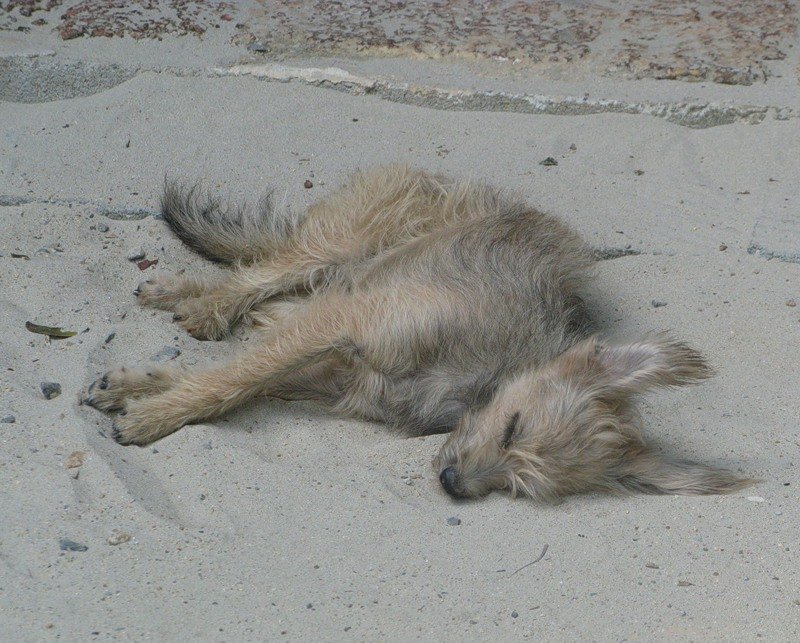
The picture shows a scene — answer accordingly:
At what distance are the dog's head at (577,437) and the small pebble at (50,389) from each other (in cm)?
153

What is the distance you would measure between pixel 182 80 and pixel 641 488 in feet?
13.6

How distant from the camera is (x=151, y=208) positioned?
209 inches

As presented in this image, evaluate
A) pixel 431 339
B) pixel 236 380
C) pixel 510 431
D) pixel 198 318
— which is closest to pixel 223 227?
pixel 198 318

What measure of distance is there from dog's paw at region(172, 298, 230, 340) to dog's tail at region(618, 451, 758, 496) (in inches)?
81.3

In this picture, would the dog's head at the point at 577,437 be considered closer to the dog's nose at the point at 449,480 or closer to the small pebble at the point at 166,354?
the dog's nose at the point at 449,480

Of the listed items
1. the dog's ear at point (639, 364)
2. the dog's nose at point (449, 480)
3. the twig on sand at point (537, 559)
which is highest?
the dog's ear at point (639, 364)

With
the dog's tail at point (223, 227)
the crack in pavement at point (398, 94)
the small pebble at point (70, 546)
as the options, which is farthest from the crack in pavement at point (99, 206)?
the small pebble at point (70, 546)

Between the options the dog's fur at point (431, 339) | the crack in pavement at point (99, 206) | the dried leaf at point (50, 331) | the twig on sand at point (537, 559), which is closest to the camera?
the twig on sand at point (537, 559)

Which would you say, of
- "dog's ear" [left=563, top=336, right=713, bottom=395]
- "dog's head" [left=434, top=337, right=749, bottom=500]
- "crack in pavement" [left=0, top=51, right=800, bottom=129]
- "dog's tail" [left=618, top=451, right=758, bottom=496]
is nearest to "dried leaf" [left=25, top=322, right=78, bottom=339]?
"dog's head" [left=434, top=337, right=749, bottom=500]

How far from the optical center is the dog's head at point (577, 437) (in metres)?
3.61

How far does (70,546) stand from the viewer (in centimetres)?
298

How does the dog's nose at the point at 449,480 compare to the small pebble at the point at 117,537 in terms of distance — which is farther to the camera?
the dog's nose at the point at 449,480

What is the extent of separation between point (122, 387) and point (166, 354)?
46 cm

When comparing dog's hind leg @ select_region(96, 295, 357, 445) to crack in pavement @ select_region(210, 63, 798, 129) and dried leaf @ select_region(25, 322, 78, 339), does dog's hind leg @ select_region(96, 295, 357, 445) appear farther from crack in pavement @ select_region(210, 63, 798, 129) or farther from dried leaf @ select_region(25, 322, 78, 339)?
crack in pavement @ select_region(210, 63, 798, 129)
